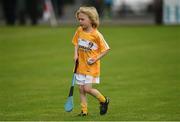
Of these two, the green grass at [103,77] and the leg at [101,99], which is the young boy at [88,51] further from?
the green grass at [103,77]

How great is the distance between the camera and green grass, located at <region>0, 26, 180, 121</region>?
47.5 ft

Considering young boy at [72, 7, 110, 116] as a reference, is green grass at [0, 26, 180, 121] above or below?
below

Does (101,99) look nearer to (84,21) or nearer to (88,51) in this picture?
(88,51)

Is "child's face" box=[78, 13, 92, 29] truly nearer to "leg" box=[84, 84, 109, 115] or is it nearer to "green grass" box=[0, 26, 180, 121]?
"leg" box=[84, 84, 109, 115]

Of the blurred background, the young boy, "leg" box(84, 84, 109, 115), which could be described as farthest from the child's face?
the blurred background

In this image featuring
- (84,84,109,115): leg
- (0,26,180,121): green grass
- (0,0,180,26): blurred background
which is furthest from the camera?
(0,0,180,26): blurred background

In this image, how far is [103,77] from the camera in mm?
21297

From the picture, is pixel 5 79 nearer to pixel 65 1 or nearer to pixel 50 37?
pixel 50 37

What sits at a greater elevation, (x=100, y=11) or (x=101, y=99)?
(x=101, y=99)

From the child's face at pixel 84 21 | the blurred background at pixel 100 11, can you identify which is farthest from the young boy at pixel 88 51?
the blurred background at pixel 100 11

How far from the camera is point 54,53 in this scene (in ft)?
97.9

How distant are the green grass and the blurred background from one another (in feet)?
36.2

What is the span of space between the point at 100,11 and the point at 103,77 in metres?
34.9

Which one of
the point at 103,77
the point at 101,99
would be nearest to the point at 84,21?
the point at 101,99
